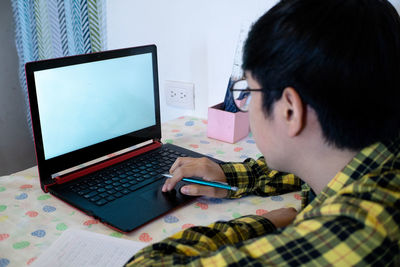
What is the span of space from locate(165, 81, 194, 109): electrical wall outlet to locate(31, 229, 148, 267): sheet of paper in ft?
2.55

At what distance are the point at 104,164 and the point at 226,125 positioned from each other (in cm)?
38

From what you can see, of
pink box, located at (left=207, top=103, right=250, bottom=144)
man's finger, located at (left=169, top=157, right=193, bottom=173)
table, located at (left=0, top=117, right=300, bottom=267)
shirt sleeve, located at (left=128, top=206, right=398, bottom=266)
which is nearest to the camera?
shirt sleeve, located at (left=128, top=206, right=398, bottom=266)

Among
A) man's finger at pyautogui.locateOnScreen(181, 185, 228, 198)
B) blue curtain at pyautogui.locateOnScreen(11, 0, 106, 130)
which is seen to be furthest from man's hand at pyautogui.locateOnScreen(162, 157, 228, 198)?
blue curtain at pyautogui.locateOnScreen(11, 0, 106, 130)

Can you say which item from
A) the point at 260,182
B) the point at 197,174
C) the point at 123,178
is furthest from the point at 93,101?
the point at 260,182

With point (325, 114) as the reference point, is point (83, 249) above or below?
below

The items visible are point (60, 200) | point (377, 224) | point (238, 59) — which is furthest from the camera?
point (238, 59)

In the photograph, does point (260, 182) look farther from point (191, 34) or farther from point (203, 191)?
point (191, 34)

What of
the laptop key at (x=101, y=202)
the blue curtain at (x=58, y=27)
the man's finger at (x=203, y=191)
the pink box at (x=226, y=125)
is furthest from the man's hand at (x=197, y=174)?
the blue curtain at (x=58, y=27)

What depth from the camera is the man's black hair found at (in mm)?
524

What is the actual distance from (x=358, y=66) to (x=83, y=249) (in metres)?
0.53

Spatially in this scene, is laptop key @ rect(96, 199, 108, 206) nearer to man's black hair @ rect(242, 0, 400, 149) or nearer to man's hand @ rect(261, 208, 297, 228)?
man's hand @ rect(261, 208, 297, 228)

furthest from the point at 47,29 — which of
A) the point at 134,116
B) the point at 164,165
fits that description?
the point at 164,165

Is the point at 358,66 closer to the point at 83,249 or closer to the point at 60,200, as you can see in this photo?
the point at 83,249

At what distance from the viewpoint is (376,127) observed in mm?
577
